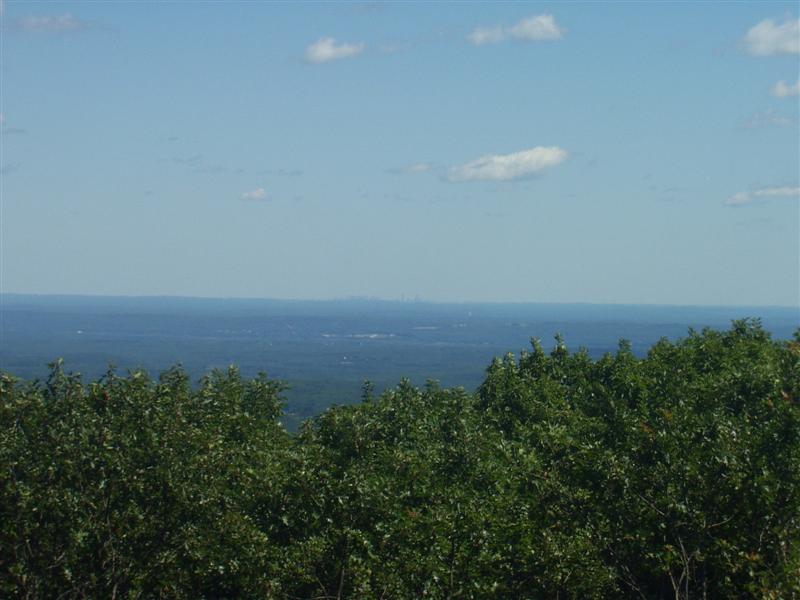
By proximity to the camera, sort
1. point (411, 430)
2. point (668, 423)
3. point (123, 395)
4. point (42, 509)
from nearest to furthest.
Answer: point (42, 509) < point (123, 395) < point (668, 423) < point (411, 430)

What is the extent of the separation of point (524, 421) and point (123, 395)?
1892 cm

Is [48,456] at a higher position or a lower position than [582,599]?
higher

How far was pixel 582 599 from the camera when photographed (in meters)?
22.8

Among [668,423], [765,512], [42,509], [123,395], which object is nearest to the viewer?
[42,509]

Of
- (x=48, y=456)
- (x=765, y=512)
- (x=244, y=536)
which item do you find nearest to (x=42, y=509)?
(x=48, y=456)

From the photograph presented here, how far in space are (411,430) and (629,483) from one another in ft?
36.3

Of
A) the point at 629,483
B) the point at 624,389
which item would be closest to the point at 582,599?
the point at 629,483

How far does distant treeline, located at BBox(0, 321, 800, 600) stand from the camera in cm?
2178

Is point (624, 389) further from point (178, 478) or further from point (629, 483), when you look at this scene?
point (178, 478)

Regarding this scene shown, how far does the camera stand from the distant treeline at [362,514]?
21781 millimetres

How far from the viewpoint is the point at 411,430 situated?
112 feet

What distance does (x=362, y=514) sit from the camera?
22688 mm

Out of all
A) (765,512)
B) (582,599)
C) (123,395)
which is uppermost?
(123,395)

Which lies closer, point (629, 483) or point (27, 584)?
point (27, 584)
